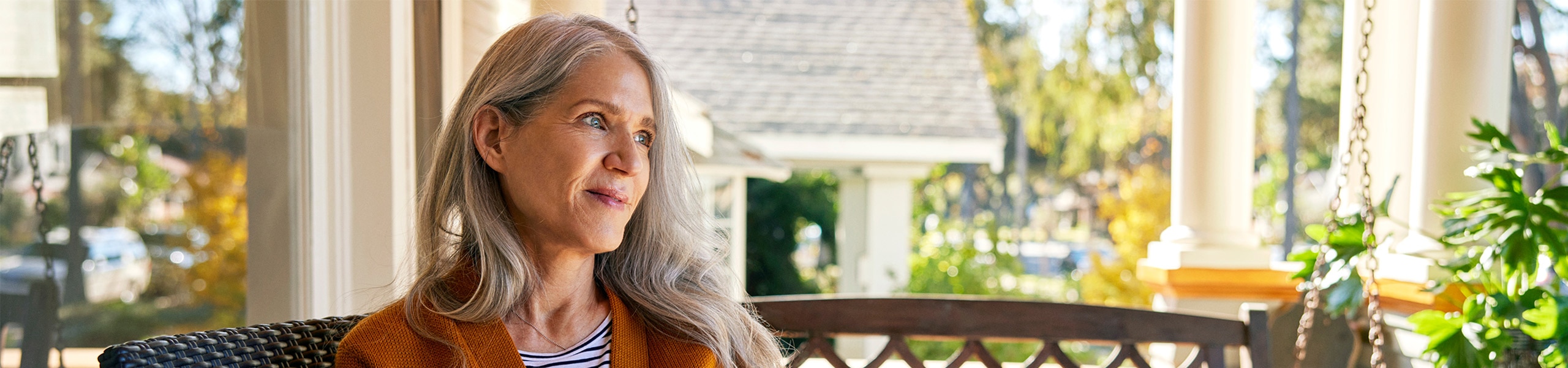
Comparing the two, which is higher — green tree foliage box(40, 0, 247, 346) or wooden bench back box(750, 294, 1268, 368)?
green tree foliage box(40, 0, 247, 346)

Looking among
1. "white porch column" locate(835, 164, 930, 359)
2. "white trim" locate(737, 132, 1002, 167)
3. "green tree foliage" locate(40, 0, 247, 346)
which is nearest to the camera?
"green tree foliage" locate(40, 0, 247, 346)

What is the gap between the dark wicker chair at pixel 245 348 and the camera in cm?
116

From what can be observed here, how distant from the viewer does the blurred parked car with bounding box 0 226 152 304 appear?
5.56ft

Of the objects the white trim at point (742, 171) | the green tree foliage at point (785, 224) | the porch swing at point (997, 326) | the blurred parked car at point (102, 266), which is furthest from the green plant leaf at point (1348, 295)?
the green tree foliage at point (785, 224)

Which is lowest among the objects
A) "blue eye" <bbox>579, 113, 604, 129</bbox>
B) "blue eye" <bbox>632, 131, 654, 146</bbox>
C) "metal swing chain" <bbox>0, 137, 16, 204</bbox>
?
"metal swing chain" <bbox>0, 137, 16, 204</bbox>

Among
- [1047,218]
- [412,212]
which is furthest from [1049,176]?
[412,212]

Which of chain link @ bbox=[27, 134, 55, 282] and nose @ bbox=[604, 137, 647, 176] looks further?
chain link @ bbox=[27, 134, 55, 282]

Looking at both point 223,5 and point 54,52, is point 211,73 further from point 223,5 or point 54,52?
point 54,52

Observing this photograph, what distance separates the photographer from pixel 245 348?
1306 millimetres

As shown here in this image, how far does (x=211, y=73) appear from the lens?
2.09 metres

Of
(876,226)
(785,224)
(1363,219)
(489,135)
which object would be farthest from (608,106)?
(785,224)

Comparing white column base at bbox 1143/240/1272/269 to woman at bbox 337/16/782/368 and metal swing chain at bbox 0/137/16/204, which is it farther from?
metal swing chain at bbox 0/137/16/204

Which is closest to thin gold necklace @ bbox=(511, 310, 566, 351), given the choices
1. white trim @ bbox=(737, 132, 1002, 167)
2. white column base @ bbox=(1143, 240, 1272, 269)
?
white column base @ bbox=(1143, 240, 1272, 269)

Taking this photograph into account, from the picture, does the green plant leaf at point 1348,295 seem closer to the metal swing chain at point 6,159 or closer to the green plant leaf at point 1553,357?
the green plant leaf at point 1553,357
